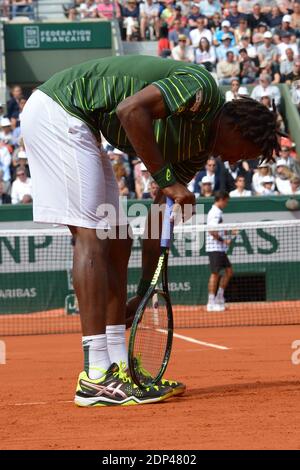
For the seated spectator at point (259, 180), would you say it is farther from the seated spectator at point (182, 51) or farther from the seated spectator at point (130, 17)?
the seated spectator at point (130, 17)

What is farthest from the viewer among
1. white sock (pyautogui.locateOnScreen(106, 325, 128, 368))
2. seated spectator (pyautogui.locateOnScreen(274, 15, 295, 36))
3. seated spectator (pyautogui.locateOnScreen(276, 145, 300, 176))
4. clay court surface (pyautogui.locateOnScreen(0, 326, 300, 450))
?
seated spectator (pyautogui.locateOnScreen(274, 15, 295, 36))

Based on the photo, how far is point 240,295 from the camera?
16.6 m

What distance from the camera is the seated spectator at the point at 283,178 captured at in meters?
17.1

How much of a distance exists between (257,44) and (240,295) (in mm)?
7029

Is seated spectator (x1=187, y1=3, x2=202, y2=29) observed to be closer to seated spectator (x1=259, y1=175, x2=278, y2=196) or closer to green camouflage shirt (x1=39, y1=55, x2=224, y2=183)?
seated spectator (x1=259, y1=175, x2=278, y2=196)

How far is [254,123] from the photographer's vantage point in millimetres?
5703

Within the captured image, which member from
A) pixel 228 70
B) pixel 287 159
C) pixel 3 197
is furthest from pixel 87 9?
pixel 3 197

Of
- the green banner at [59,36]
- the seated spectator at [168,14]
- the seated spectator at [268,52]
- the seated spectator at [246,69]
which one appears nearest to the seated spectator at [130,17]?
the green banner at [59,36]

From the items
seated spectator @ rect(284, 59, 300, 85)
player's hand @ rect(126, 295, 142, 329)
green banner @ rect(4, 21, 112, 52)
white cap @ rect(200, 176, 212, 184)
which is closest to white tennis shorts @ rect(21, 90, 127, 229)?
player's hand @ rect(126, 295, 142, 329)

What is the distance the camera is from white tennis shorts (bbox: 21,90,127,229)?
18.6ft

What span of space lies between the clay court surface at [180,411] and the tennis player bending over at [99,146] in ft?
1.18

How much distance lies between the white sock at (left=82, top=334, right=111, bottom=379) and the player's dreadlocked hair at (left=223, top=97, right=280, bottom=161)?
1.43 metres

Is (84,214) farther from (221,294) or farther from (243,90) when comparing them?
(243,90)
